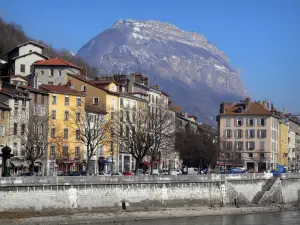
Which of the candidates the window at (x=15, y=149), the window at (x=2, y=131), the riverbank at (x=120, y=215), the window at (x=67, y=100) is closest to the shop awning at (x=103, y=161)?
the window at (x=67, y=100)

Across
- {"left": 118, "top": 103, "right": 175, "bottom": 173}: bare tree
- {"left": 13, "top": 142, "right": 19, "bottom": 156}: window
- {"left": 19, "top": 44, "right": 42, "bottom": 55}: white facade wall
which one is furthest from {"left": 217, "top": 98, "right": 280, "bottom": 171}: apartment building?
{"left": 13, "top": 142, "right": 19, "bottom": 156}: window

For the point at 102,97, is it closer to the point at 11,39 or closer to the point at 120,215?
the point at 120,215

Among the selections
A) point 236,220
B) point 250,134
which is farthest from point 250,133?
point 236,220

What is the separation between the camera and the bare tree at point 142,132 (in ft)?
296

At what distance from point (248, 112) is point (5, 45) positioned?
5566 centimetres

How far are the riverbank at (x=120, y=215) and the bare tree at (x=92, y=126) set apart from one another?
75.4ft

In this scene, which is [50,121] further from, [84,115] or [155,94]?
[155,94]

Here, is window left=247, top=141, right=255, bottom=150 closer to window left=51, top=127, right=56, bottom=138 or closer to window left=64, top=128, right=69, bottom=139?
window left=64, top=128, right=69, bottom=139

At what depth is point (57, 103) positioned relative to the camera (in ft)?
310

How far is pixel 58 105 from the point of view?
94562 mm

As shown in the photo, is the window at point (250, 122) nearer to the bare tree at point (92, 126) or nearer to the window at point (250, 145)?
the window at point (250, 145)

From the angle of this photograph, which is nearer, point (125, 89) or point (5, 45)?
point (125, 89)

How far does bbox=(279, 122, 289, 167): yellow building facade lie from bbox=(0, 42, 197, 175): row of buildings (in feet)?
149

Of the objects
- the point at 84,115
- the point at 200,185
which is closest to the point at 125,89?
the point at 84,115
